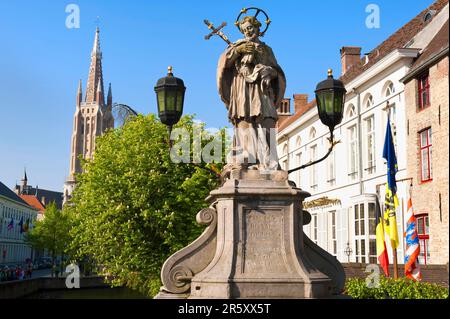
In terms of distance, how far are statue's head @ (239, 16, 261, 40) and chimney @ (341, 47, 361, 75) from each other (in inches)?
1139

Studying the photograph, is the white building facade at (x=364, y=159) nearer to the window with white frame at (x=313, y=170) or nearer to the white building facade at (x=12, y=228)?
the window with white frame at (x=313, y=170)

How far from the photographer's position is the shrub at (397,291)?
11.1 meters

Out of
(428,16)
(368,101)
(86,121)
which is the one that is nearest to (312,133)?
(368,101)

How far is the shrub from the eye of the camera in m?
11.1

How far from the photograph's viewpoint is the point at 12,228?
76.2 m

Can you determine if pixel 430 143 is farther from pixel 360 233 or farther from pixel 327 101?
pixel 327 101

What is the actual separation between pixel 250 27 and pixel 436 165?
1426 centimetres

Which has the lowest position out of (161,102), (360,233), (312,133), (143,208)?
(360,233)

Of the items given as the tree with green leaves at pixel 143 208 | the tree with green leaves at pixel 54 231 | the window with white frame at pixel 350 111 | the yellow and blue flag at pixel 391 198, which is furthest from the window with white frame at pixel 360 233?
the tree with green leaves at pixel 54 231

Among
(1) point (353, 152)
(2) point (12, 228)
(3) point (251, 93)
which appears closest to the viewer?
(3) point (251, 93)

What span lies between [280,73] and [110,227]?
57.2ft

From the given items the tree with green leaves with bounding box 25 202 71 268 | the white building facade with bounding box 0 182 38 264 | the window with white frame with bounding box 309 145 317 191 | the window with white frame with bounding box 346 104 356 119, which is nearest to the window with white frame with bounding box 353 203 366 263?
the window with white frame with bounding box 346 104 356 119

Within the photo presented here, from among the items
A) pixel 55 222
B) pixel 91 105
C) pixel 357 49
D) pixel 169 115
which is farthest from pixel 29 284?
pixel 91 105
